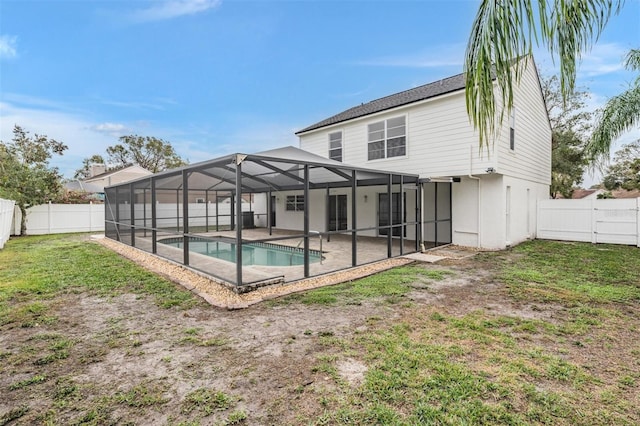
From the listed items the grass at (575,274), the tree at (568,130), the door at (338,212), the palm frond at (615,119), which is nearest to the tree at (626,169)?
the tree at (568,130)

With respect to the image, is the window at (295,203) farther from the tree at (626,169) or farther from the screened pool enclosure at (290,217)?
the tree at (626,169)

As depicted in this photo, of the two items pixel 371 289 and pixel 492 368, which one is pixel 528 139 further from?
pixel 492 368

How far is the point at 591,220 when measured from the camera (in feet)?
35.9

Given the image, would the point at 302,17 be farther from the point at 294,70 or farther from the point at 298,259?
the point at 298,259

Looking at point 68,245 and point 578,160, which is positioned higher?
point 578,160

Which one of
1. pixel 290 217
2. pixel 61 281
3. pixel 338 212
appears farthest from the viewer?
pixel 290 217

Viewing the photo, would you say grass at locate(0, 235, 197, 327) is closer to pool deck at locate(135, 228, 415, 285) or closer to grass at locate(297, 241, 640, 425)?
pool deck at locate(135, 228, 415, 285)

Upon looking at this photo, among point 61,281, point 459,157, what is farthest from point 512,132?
point 61,281

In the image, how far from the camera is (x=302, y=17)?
1089cm

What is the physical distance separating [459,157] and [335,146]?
210 inches

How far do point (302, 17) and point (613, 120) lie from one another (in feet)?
30.9

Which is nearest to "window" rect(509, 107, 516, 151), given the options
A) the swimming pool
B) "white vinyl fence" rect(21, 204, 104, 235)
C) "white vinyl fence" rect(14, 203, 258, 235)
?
the swimming pool

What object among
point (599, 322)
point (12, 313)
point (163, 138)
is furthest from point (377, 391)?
point (163, 138)

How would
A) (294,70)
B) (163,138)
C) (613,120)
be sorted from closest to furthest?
(613,120)
(294,70)
(163,138)
